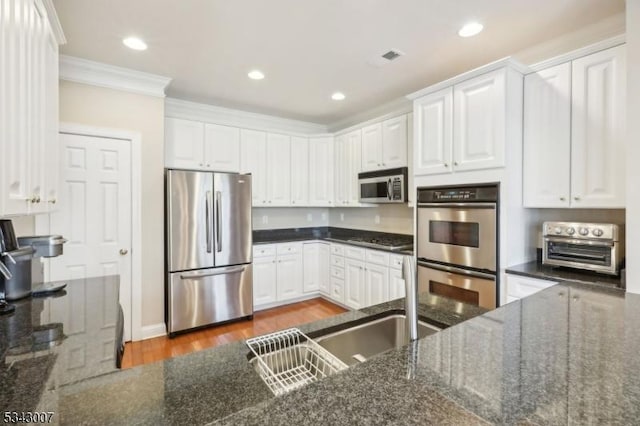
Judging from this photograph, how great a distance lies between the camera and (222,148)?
388cm

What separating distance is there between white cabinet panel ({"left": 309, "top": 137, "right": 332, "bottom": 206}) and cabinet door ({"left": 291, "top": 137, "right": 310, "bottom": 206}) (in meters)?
0.06

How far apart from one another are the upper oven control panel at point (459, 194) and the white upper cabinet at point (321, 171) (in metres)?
1.86

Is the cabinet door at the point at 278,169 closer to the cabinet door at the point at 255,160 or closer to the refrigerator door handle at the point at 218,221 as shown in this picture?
the cabinet door at the point at 255,160

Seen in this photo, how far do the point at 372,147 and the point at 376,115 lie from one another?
0.66 metres

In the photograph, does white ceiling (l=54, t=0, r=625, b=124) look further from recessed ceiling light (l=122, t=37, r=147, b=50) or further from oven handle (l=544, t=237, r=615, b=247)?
oven handle (l=544, t=237, r=615, b=247)

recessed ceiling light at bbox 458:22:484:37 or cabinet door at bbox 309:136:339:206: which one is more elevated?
recessed ceiling light at bbox 458:22:484:37

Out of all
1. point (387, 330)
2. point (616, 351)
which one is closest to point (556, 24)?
point (616, 351)

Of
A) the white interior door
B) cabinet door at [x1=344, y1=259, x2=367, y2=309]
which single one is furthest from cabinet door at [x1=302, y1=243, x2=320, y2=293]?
the white interior door

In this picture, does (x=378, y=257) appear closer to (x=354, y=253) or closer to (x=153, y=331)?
(x=354, y=253)

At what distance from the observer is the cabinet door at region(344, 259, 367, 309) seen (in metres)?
3.74

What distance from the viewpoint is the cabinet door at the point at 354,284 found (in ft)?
12.3

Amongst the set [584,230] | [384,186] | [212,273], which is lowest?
[212,273]

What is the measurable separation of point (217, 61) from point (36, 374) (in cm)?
267

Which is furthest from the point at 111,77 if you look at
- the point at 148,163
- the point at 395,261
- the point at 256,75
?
the point at 395,261
